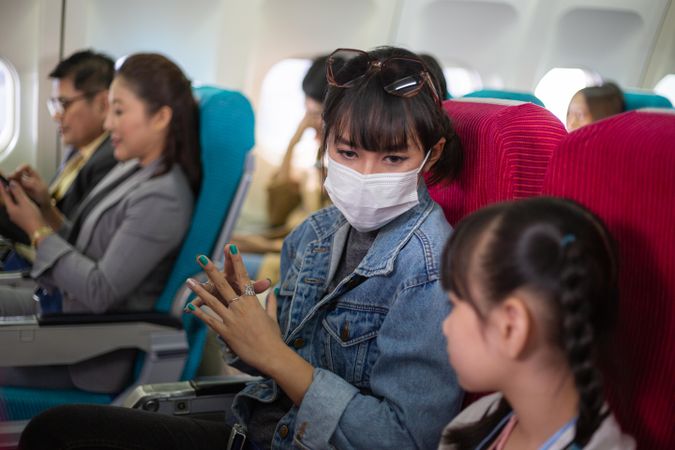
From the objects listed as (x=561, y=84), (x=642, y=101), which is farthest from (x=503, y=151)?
(x=561, y=84)

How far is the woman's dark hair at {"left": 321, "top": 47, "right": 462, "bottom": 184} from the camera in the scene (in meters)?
1.49

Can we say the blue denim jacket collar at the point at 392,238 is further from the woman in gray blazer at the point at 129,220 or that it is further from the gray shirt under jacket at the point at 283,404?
the woman in gray blazer at the point at 129,220

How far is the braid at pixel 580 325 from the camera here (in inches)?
36.8

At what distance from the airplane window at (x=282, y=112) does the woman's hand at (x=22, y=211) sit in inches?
117

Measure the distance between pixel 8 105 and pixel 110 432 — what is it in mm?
3519

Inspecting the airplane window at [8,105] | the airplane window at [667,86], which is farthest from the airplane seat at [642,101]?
the airplane window at [8,105]

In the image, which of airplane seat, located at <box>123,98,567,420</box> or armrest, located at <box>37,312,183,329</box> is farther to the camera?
armrest, located at <box>37,312,183,329</box>

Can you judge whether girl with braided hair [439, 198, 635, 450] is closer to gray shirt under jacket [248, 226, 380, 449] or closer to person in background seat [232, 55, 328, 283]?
gray shirt under jacket [248, 226, 380, 449]

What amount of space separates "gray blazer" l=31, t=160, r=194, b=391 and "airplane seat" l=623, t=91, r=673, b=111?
112 inches

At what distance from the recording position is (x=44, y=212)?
308 centimetres

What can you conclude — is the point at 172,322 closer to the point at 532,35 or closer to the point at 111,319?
the point at 111,319

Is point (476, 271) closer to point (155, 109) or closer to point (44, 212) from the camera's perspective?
point (155, 109)

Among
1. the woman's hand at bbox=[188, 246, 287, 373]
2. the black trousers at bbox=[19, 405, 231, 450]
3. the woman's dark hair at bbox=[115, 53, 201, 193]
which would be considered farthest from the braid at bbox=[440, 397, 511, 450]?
the woman's dark hair at bbox=[115, 53, 201, 193]

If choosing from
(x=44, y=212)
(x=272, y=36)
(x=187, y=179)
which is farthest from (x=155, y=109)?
(x=272, y=36)
